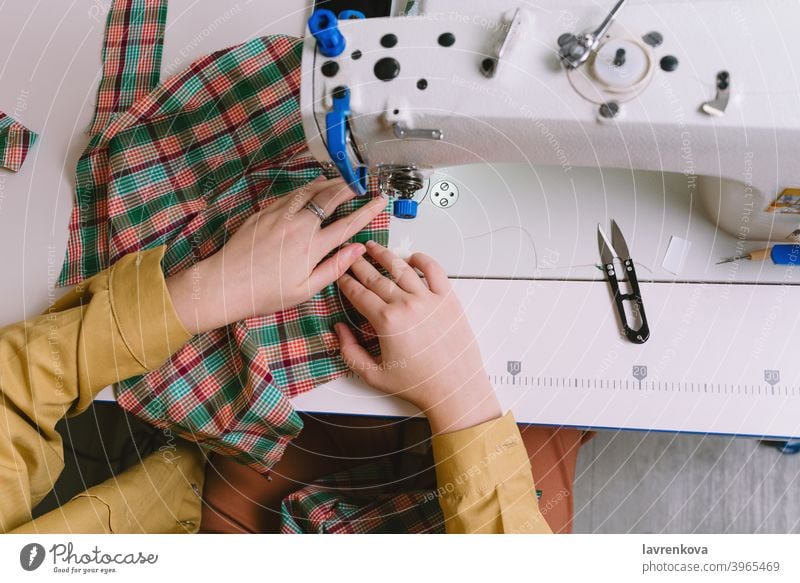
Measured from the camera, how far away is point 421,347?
0.91 metres

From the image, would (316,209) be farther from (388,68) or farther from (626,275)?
(626,275)

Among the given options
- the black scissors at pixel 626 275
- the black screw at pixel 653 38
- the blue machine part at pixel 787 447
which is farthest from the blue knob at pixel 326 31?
the blue machine part at pixel 787 447

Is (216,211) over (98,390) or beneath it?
over

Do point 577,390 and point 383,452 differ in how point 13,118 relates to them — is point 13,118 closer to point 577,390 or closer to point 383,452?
point 383,452

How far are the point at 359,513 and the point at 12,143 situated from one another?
32.8 inches

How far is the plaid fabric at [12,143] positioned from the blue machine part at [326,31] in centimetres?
60

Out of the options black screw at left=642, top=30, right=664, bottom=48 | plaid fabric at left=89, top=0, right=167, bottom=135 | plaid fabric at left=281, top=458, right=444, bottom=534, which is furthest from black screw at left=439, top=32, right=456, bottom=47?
plaid fabric at left=281, top=458, right=444, bottom=534

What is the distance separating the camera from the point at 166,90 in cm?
96

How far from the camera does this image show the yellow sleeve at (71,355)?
86cm

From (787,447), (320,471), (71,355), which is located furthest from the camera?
(787,447)

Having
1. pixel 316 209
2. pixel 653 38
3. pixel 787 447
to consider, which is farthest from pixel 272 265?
pixel 787 447

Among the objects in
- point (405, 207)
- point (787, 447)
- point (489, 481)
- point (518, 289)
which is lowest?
point (787, 447)

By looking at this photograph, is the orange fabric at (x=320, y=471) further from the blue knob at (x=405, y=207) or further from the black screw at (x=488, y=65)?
the black screw at (x=488, y=65)
